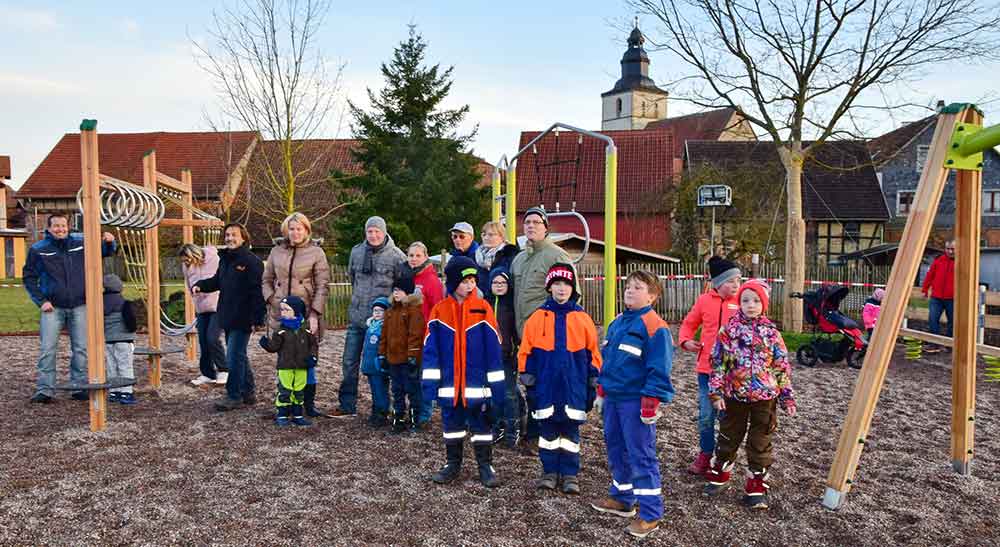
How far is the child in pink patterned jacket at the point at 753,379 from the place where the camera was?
4.33 metres

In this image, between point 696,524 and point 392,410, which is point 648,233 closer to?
point 392,410

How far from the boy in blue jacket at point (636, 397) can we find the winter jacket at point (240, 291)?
383 cm

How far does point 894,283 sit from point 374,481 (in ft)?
11.8

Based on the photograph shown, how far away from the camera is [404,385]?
617 centimetres

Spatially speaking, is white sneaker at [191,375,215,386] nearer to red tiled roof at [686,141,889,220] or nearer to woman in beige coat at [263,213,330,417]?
woman in beige coat at [263,213,330,417]

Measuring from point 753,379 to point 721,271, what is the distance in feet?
2.95

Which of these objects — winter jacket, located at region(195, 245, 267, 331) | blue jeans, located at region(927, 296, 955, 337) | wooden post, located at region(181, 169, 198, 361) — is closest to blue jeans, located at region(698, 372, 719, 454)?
winter jacket, located at region(195, 245, 267, 331)

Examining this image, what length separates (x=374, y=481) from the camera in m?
4.91

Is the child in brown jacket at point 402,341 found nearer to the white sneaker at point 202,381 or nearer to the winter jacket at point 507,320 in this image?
the winter jacket at point 507,320

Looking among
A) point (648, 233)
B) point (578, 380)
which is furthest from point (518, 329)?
point (648, 233)

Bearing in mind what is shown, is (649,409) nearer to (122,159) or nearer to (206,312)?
(206,312)

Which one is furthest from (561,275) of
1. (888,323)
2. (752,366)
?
(888,323)

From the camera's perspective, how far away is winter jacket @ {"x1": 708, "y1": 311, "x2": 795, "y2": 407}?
433 cm

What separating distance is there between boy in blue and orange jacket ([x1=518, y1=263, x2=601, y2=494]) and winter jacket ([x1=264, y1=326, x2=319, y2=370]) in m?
2.45
